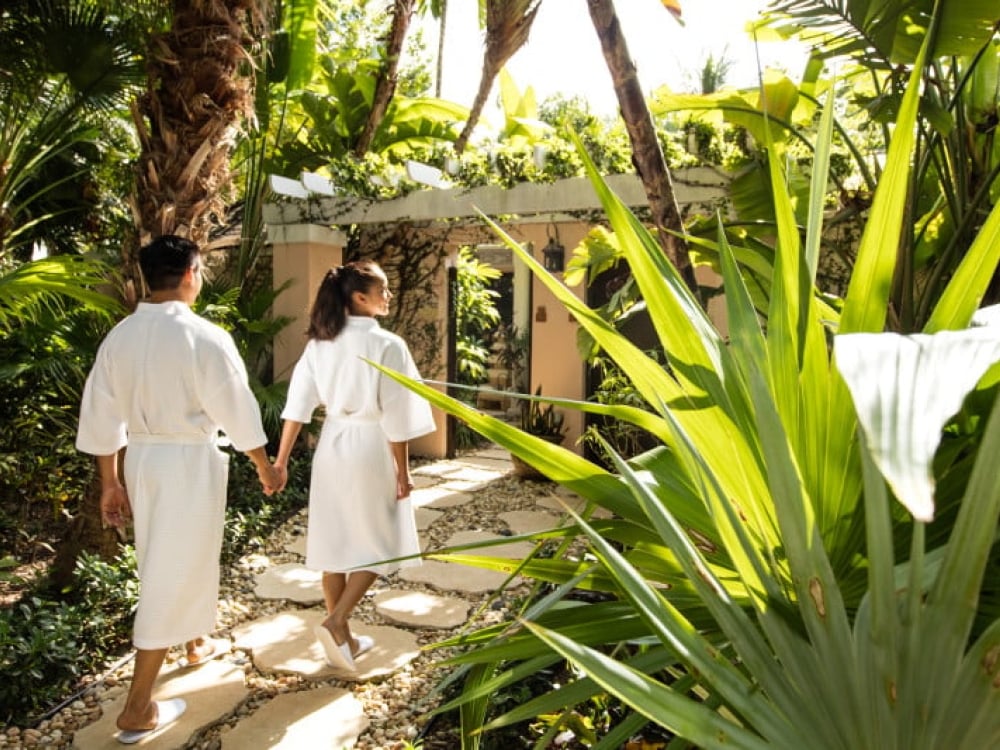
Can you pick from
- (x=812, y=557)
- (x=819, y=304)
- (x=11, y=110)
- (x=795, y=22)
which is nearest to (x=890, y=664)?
(x=812, y=557)

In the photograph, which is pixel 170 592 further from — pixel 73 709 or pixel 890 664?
pixel 890 664

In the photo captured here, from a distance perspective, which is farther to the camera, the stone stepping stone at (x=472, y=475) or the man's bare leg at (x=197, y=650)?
the stone stepping stone at (x=472, y=475)

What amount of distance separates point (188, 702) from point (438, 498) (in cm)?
395

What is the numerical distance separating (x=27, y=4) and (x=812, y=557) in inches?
237

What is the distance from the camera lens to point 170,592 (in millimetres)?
3164

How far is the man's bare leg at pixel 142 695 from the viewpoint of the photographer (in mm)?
3014

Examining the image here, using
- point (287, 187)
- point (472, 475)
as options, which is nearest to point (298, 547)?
point (472, 475)

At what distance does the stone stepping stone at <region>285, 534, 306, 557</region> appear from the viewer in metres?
5.63

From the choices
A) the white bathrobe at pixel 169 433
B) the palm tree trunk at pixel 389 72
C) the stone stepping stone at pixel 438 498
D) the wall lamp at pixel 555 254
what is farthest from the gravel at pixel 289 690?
the palm tree trunk at pixel 389 72

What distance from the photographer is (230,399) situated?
3.28 meters

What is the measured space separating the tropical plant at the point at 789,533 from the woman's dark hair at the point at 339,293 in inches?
106

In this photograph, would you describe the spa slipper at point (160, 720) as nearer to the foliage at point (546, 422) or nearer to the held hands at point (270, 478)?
the held hands at point (270, 478)

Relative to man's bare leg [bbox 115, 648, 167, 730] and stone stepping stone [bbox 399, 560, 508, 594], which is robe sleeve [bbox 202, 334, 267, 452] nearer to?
man's bare leg [bbox 115, 648, 167, 730]

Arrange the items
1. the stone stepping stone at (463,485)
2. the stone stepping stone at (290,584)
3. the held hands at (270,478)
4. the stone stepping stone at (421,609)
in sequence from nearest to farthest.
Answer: the held hands at (270,478), the stone stepping stone at (421,609), the stone stepping stone at (290,584), the stone stepping stone at (463,485)
